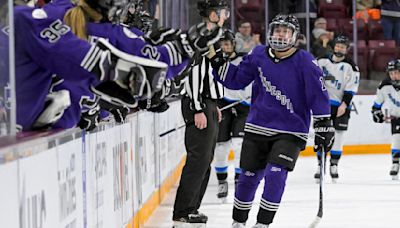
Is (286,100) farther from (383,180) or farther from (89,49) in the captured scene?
(383,180)

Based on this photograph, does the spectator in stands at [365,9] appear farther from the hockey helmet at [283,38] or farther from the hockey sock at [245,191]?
the hockey sock at [245,191]

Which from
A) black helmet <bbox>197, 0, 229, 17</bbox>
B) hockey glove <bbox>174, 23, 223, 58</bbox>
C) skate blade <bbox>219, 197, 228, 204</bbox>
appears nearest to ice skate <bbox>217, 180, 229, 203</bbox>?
skate blade <bbox>219, 197, 228, 204</bbox>

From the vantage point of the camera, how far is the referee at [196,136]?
526cm

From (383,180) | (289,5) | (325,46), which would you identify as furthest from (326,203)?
(289,5)

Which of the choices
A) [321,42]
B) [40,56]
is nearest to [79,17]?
[40,56]

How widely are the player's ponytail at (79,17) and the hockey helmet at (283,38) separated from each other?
2.07 m

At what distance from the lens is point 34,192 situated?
2404 mm

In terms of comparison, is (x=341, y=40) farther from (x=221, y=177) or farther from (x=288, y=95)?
(x=288, y=95)

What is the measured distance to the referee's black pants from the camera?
5254 mm

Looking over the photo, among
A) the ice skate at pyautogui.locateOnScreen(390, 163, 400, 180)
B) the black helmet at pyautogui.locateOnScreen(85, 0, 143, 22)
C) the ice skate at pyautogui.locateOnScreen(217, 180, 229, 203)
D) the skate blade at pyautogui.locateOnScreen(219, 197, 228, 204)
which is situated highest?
the black helmet at pyautogui.locateOnScreen(85, 0, 143, 22)

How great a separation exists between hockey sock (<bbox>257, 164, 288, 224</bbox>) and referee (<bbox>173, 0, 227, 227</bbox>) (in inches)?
28.5

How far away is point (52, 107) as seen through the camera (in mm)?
2744

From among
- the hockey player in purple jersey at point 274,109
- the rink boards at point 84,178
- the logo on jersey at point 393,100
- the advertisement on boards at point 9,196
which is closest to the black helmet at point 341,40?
the logo on jersey at point 393,100

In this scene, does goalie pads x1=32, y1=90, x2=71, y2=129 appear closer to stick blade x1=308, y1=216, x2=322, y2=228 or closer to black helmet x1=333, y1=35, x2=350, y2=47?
stick blade x1=308, y1=216, x2=322, y2=228
